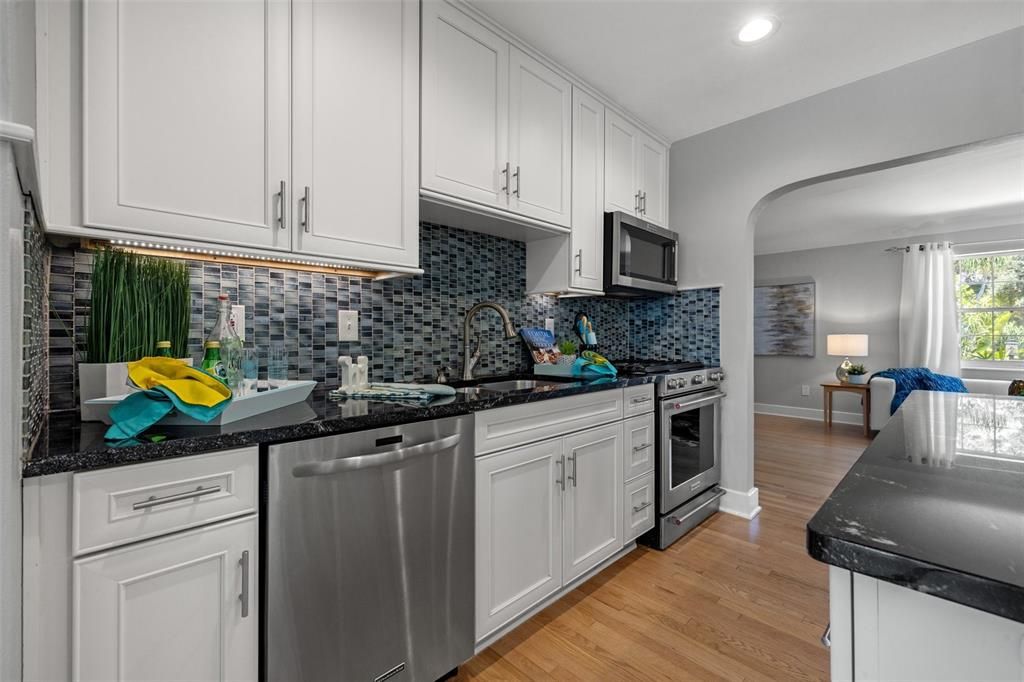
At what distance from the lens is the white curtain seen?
5.31 metres

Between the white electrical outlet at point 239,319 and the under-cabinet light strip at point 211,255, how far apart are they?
0.15 metres

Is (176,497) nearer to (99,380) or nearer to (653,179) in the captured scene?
(99,380)

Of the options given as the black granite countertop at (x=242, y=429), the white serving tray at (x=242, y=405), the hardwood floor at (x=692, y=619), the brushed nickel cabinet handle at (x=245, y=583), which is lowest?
the hardwood floor at (x=692, y=619)

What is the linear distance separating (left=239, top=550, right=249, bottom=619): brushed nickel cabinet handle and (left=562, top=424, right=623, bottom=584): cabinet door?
1.16 m

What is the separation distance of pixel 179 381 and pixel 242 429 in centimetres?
16

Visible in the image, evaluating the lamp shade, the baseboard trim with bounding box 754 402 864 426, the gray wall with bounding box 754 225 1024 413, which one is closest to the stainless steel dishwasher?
the lamp shade

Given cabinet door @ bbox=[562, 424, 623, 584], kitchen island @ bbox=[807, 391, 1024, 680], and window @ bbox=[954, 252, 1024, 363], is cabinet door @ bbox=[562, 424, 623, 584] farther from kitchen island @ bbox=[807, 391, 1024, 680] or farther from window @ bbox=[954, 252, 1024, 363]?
window @ bbox=[954, 252, 1024, 363]

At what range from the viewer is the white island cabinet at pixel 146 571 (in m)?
0.83

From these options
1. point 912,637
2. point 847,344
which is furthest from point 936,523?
point 847,344

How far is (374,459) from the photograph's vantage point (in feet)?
3.97

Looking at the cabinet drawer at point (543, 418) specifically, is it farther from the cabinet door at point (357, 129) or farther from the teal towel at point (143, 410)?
the teal towel at point (143, 410)

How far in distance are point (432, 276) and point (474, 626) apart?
4.68ft

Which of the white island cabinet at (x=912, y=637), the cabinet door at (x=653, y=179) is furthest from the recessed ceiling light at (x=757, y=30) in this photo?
the white island cabinet at (x=912, y=637)

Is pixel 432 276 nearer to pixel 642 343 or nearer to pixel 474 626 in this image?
pixel 474 626
